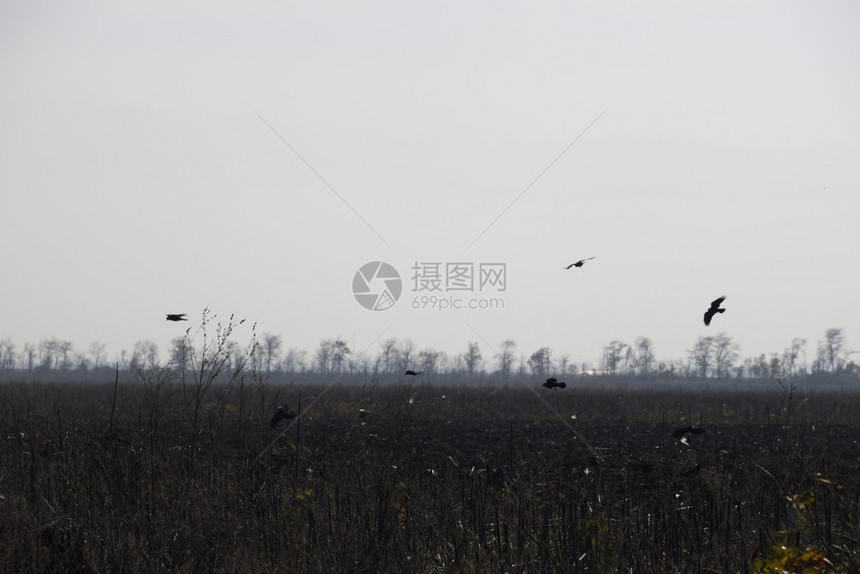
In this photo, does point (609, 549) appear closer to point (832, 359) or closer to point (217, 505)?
point (217, 505)

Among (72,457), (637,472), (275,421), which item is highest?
(275,421)

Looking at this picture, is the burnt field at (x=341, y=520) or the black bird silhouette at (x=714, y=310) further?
the black bird silhouette at (x=714, y=310)

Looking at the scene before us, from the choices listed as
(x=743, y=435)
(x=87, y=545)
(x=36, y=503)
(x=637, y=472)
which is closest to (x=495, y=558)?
(x=87, y=545)

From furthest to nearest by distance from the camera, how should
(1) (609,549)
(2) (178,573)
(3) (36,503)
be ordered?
(3) (36,503) < (1) (609,549) < (2) (178,573)

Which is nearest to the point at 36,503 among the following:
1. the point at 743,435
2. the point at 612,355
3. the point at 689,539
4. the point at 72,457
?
the point at 72,457

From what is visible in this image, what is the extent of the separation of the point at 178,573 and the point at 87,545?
760mm

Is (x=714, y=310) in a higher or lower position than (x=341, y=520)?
higher

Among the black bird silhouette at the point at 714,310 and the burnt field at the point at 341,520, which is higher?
the black bird silhouette at the point at 714,310

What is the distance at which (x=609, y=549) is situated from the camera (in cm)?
491

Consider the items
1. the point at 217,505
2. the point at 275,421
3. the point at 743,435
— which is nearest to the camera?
the point at 217,505

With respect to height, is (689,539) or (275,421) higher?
(275,421)

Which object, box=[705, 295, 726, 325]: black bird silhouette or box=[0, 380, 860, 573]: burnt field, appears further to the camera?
box=[705, 295, 726, 325]: black bird silhouette

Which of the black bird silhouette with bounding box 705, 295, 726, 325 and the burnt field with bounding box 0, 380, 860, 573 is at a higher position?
the black bird silhouette with bounding box 705, 295, 726, 325

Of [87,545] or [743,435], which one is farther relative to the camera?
[743,435]
